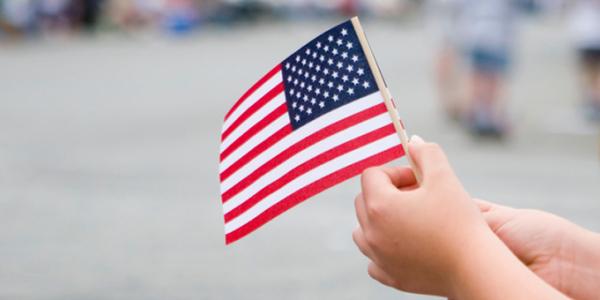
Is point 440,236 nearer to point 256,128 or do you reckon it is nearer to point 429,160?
point 429,160

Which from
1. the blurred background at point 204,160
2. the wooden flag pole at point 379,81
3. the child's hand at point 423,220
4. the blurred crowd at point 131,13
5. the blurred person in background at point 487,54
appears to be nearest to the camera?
the child's hand at point 423,220

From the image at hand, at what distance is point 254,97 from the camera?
1.99m

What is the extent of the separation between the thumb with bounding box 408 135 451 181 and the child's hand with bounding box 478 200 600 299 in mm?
327

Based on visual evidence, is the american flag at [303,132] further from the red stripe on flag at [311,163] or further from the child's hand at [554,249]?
the child's hand at [554,249]

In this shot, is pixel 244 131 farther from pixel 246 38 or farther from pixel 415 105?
pixel 246 38

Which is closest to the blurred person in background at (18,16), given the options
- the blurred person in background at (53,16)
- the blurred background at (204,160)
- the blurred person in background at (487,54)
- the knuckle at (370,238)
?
the blurred person in background at (53,16)

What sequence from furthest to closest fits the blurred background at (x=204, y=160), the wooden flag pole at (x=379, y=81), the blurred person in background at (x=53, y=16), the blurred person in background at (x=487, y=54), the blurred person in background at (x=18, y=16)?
1. the blurred person in background at (x=53, y=16)
2. the blurred person in background at (x=18, y=16)
3. the blurred person in background at (x=487, y=54)
4. the blurred background at (x=204, y=160)
5. the wooden flag pole at (x=379, y=81)

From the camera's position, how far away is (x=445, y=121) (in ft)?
30.3

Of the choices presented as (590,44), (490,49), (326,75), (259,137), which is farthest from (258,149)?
(590,44)

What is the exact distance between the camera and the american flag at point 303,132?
1.78 metres

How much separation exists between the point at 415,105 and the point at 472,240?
914 centimetres

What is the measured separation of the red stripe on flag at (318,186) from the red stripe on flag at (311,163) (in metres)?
0.03

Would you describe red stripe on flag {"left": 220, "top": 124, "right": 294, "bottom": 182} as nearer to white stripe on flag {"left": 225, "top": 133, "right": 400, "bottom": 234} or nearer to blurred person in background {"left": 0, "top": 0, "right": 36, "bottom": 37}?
white stripe on flag {"left": 225, "top": 133, "right": 400, "bottom": 234}

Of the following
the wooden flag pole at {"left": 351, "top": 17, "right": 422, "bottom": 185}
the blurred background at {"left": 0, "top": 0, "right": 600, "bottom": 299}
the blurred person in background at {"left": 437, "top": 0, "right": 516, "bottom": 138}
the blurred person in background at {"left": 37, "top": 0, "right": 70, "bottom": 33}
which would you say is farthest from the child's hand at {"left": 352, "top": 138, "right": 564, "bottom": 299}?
the blurred person in background at {"left": 37, "top": 0, "right": 70, "bottom": 33}
